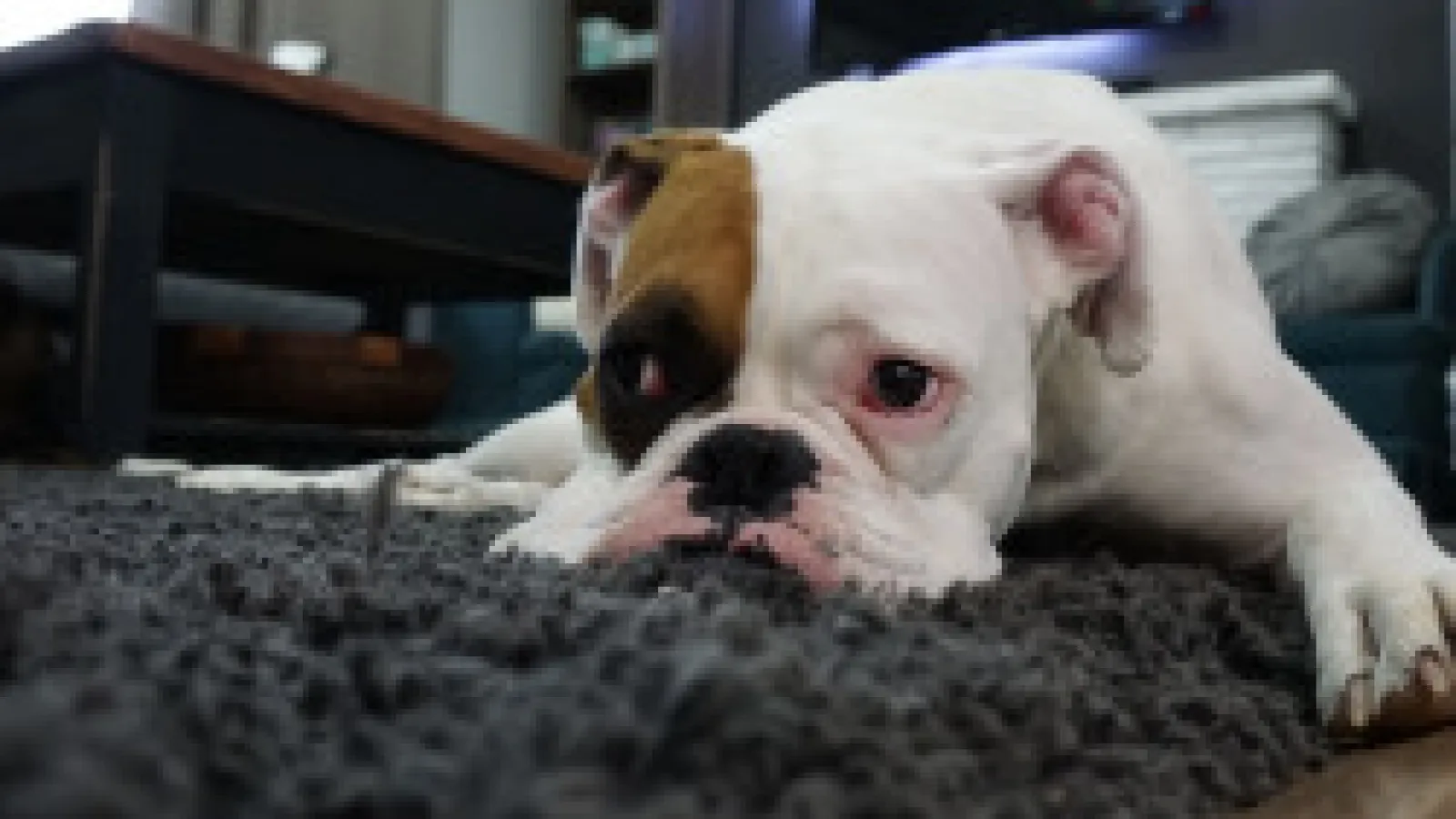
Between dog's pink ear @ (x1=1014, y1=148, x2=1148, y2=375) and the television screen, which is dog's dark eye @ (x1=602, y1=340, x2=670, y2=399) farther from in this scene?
the television screen

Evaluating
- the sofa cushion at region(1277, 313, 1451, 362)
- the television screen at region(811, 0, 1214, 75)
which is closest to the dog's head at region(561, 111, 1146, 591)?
the sofa cushion at region(1277, 313, 1451, 362)

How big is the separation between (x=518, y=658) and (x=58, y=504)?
71 centimetres

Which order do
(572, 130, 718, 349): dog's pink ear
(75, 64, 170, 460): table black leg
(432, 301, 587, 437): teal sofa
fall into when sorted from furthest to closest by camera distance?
(432, 301, 587, 437): teal sofa < (75, 64, 170, 460): table black leg < (572, 130, 718, 349): dog's pink ear

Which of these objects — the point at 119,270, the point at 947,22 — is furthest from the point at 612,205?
the point at 947,22

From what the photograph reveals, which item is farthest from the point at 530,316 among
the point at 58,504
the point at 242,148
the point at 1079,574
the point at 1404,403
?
the point at 1079,574

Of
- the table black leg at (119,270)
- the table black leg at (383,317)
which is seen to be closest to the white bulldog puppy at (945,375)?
the table black leg at (119,270)

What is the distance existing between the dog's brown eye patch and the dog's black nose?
42 millimetres

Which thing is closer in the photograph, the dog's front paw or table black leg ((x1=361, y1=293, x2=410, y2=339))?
A: the dog's front paw

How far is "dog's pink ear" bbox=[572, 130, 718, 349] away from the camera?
907 millimetres

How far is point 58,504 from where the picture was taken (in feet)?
3.59

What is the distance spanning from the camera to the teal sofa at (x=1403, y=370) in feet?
8.87

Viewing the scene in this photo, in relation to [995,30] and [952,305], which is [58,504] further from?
[995,30]

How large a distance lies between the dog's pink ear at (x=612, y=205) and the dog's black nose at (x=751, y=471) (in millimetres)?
157

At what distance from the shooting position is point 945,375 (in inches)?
31.2
